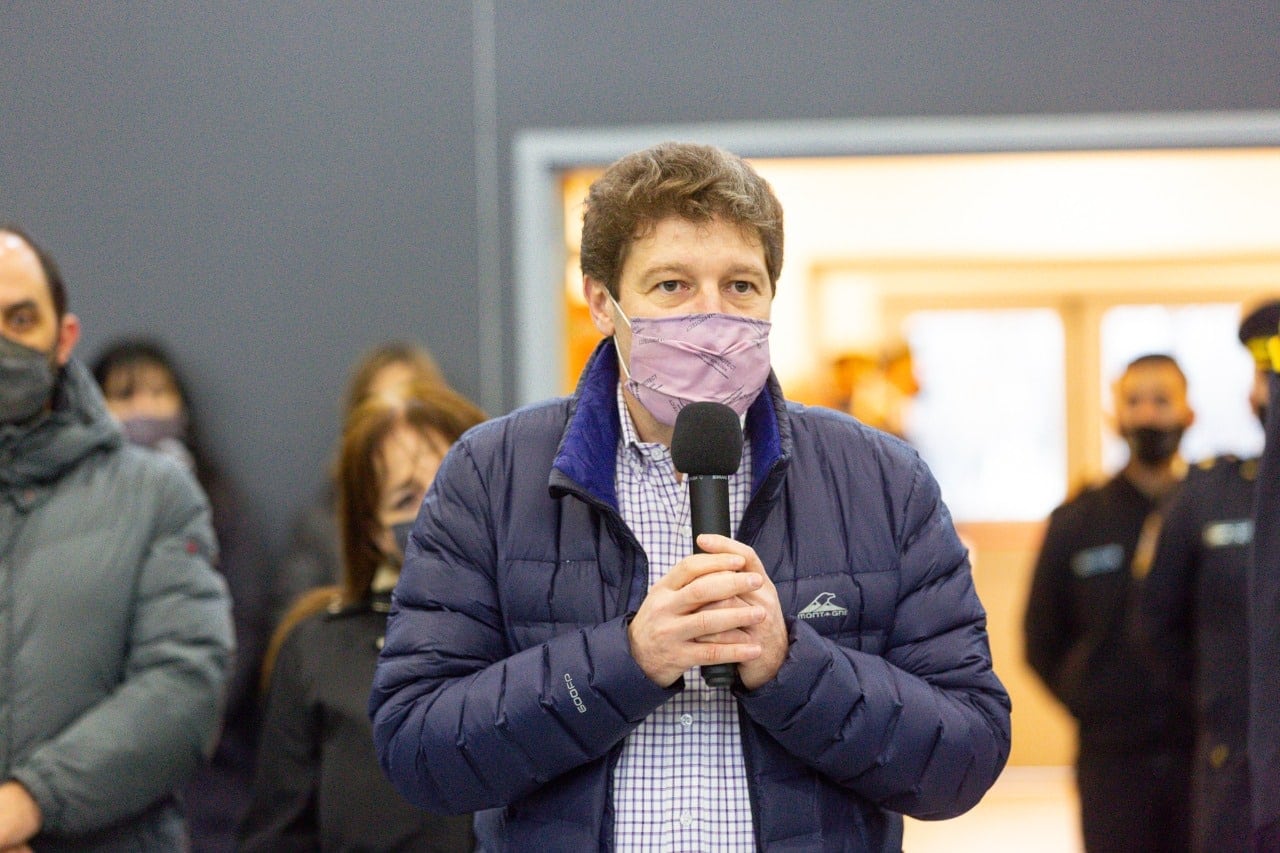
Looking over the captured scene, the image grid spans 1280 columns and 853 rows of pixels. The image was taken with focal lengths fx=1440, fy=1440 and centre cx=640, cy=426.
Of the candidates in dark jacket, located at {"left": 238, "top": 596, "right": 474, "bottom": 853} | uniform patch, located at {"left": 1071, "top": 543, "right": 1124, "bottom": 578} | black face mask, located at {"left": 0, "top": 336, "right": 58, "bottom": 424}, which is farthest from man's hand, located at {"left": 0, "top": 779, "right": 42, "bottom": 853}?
uniform patch, located at {"left": 1071, "top": 543, "right": 1124, "bottom": 578}

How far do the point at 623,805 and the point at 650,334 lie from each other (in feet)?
1.88

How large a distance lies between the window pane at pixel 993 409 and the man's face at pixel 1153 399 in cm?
280

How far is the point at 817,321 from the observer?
776 centimetres

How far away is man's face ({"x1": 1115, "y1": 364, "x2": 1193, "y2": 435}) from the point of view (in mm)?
4707

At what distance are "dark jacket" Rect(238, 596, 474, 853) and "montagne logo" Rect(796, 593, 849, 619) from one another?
103 cm

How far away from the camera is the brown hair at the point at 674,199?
5.80 ft

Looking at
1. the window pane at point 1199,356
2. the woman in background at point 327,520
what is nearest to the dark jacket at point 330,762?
the woman in background at point 327,520

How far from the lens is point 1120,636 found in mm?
4426

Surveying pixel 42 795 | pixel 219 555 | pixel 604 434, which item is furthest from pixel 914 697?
pixel 219 555

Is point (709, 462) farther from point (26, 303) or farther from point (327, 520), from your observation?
point (327, 520)

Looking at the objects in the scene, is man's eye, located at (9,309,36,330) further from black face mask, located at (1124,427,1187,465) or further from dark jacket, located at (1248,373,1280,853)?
black face mask, located at (1124,427,1187,465)

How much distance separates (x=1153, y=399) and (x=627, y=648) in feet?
11.6

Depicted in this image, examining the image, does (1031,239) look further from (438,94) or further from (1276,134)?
(438,94)

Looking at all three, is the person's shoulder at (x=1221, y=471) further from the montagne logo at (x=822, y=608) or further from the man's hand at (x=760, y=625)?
the man's hand at (x=760, y=625)
